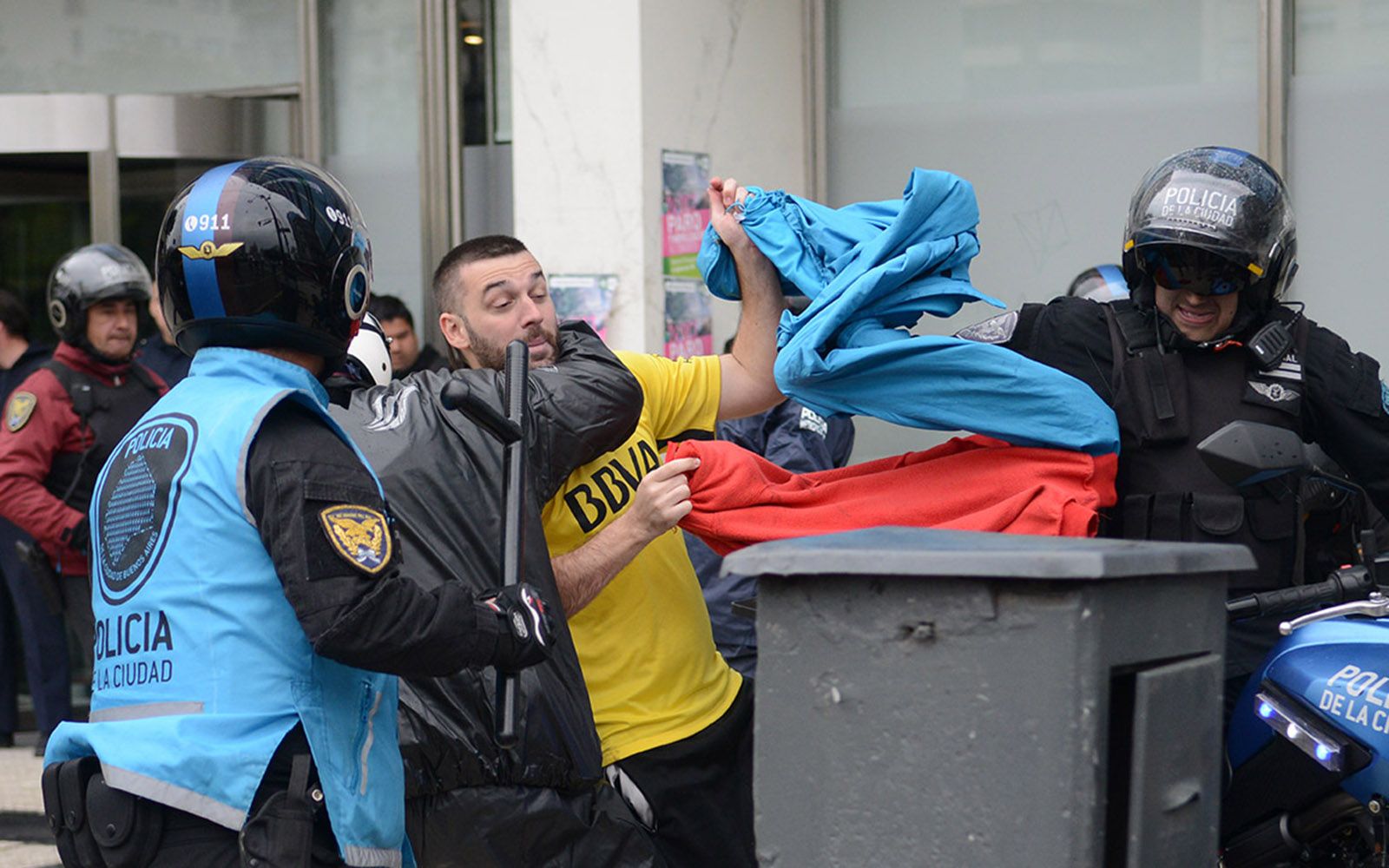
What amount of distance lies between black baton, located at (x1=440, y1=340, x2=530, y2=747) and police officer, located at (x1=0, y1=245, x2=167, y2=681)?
4.59 metres

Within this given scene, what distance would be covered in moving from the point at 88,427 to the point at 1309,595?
5645 mm

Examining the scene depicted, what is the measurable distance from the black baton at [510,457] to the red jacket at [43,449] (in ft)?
15.3

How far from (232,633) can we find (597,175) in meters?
4.95

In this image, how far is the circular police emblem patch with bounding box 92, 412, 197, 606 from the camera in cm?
253

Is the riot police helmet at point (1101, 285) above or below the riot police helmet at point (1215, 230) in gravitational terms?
below

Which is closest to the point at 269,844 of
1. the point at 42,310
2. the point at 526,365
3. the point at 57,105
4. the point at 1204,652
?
the point at 526,365

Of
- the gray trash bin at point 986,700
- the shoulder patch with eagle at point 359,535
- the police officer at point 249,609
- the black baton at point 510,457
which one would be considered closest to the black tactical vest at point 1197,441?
the gray trash bin at point 986,700

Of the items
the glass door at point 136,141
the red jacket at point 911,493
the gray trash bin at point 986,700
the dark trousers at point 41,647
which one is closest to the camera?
the gray trash bin at point 986,700

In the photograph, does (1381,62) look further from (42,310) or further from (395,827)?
(42,310)

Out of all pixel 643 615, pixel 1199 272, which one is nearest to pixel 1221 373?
pixel 1199 272

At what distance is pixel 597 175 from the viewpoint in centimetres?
723

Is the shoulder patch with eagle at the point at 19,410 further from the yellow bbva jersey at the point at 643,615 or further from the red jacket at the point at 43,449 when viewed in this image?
the yellow bbva jersey at the point at 643,615

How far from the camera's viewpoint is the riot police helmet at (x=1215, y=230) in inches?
128

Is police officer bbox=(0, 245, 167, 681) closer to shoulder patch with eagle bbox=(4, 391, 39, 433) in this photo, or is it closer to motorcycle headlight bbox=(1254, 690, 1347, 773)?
shoulder patch with eagle bbox=(4, 391, 39, 433)
